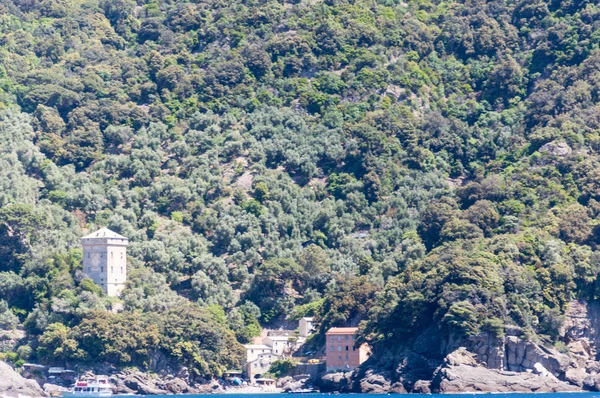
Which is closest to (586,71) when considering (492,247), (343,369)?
(492,247)

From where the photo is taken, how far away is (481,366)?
105188mm

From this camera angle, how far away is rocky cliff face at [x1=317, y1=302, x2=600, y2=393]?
341 ft

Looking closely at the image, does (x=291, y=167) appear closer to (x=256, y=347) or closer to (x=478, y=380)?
(x=256, y=347)

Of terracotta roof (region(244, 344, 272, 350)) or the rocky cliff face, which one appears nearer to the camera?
the rocky cliff face

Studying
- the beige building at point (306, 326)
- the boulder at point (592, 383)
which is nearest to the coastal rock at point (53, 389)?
the beige building at point (306, 326)

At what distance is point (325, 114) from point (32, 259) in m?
40.4

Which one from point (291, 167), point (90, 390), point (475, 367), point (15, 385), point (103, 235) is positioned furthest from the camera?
point (291, 167)

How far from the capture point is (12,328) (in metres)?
119

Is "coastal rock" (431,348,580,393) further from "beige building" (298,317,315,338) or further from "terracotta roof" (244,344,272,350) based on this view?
"beige building" (298,317,315,338)

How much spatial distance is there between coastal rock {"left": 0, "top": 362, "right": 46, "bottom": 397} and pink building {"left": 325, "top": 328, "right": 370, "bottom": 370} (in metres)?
21.5

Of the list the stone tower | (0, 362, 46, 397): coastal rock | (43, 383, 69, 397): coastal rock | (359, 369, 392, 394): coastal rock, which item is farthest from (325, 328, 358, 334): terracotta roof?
(0, 362, 46, 397): coastal rock

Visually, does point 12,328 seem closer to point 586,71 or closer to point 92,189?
point 92,189

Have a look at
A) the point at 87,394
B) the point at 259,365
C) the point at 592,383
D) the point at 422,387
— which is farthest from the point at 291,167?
the point at 592,383

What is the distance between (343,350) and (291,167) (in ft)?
116
